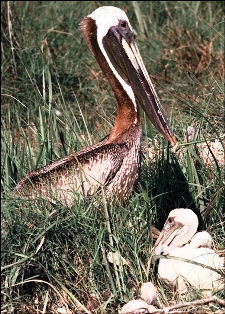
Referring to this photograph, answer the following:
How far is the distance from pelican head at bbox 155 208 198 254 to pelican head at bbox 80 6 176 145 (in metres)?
0.79

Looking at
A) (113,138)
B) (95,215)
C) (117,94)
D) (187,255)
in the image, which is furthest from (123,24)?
(187,255)

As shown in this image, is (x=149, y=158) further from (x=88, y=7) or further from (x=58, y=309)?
(x=88, y=7)

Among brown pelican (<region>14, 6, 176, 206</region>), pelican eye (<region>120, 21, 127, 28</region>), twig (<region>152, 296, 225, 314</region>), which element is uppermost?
pelican eye (<region>120, 21, 127, 28</region>)

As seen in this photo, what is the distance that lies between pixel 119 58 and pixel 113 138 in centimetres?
54

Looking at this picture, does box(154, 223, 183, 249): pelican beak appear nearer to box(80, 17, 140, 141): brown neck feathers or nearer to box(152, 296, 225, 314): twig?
box(152, 296, 225, 314): twig

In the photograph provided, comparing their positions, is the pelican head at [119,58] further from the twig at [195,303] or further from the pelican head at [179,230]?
the twig at [195,303]

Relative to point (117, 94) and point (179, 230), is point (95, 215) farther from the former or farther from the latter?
point (117, 94)

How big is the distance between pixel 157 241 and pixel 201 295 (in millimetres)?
478

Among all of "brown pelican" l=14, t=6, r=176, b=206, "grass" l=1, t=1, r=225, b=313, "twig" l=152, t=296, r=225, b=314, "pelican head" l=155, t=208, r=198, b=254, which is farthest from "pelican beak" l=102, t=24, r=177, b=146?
"twig" l=152, t=296, r=225, b=314

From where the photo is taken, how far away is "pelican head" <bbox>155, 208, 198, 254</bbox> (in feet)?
17.6

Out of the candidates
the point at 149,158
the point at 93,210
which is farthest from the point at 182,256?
the point at 149,158

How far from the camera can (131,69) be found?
6082 mm

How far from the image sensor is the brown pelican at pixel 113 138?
18.4 ft

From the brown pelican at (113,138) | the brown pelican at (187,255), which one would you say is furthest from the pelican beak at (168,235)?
the brown pelican at (113,138)
